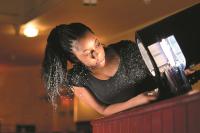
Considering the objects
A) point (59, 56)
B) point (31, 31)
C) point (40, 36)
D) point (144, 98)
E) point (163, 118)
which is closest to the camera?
point (163, 118)

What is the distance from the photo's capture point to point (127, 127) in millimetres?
1605

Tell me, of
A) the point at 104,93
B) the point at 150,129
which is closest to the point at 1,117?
the point at 104,93

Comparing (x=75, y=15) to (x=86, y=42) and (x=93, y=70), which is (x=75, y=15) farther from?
(x=86, y=42)

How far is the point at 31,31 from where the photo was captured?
491cm

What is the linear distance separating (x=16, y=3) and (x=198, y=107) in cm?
394

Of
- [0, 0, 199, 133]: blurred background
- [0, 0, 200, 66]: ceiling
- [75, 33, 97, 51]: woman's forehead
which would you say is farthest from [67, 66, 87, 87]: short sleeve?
[0, 0, 200, 66]: ceiling

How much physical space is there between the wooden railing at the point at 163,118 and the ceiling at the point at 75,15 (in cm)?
257

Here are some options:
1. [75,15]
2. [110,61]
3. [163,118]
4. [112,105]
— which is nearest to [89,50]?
[110,61]

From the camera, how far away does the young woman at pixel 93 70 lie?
178 centimetres

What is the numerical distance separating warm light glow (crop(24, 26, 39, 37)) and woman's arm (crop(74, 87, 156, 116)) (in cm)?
305

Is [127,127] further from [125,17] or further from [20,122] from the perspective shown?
[20,122]

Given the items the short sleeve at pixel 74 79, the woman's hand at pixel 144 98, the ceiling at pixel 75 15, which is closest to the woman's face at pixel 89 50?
the short sleeve at pixel 74 79

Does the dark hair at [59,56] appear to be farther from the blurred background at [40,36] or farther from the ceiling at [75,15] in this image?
the ceiling at [75,15]

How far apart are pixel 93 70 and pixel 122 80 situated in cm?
13
